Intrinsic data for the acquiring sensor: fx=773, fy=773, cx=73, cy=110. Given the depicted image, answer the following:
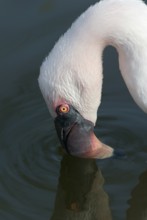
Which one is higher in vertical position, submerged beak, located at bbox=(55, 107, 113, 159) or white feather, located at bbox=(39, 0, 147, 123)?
white feather, located at bbox=(39, 0, 147, 123)

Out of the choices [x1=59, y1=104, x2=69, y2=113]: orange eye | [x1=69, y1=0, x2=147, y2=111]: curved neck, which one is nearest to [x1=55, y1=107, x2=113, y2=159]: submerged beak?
[x1=59, y1=104, x2=69, y2=113]: orange eye

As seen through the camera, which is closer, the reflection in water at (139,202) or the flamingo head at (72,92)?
the flamingo head at (72,92)

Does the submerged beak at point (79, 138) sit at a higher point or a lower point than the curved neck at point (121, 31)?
lower

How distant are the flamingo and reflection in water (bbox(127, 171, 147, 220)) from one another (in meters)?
0.97

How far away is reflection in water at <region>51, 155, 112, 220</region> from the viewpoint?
7.61m

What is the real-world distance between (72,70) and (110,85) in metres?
2.06

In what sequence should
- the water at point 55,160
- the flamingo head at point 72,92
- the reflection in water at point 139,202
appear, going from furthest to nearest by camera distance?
the water at point 55,160, the reflection in water at point 139,202, the flamingo head at point 72,92

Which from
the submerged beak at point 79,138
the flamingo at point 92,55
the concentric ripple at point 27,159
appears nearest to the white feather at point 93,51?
the flamingo at point 92,55

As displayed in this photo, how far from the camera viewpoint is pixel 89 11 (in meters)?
7.14

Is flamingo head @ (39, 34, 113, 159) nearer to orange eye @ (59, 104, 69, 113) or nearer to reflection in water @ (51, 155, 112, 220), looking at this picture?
orange eye @ (59, 104, 69, 113)

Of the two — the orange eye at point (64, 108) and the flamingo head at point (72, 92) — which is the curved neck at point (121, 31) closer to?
the flamingo head at point (72, 92)

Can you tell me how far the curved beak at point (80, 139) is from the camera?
7.58m

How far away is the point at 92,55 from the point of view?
7.12 metres

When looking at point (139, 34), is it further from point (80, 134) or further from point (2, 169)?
point (2, 169)
